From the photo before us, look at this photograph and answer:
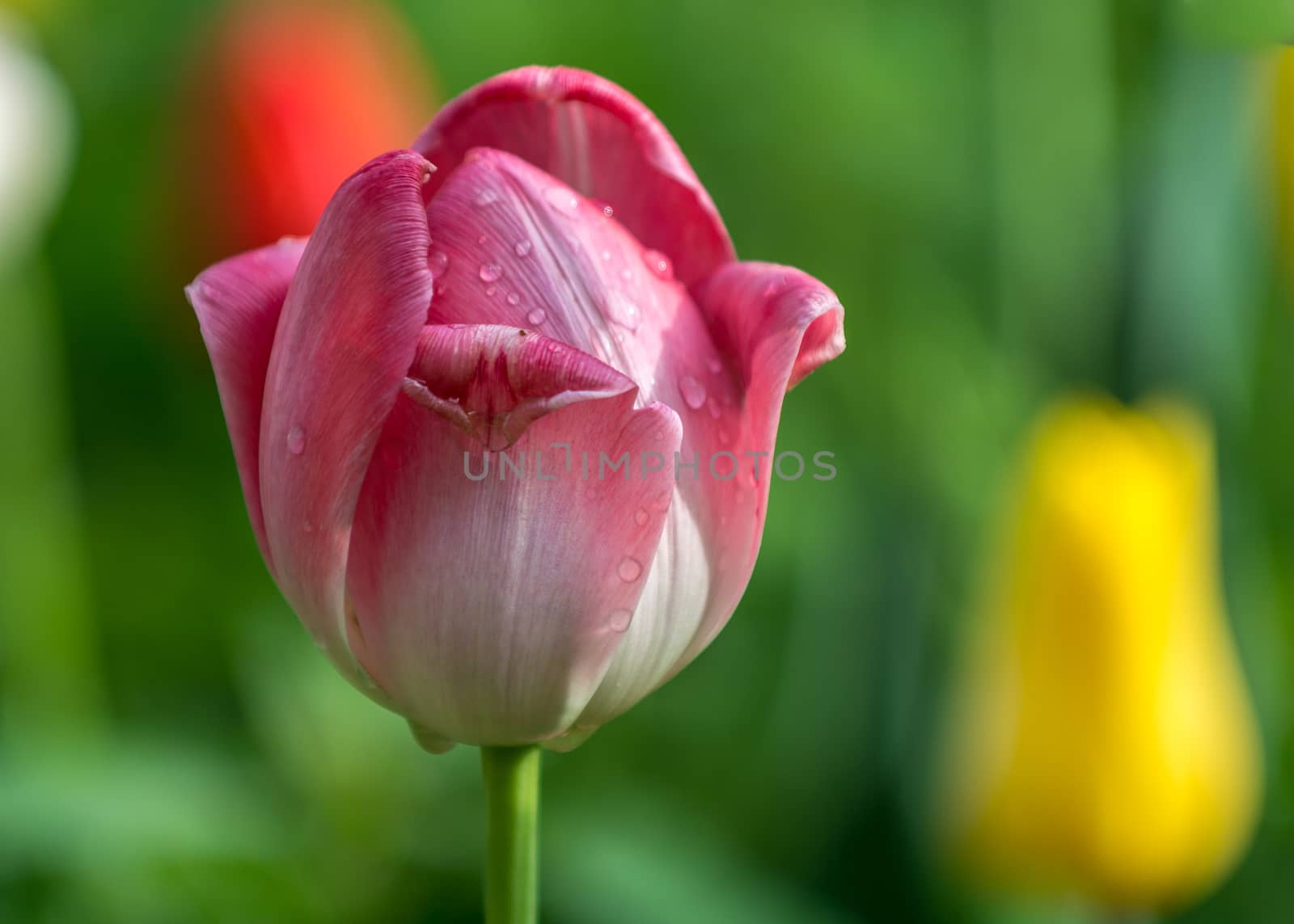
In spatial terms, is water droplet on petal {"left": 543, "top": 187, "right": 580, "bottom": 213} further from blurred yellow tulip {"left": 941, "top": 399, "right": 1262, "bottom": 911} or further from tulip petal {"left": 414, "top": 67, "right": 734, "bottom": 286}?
blurred yellow tulip {"left": 941, "top": 399, "right": 1262, "bottom": 911}

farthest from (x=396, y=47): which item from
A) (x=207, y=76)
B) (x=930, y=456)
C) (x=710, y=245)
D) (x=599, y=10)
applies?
(x=710, y=245)

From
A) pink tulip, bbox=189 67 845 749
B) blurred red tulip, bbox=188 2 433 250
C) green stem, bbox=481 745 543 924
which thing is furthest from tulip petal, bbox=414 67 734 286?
blurred red tulip, bbox=188 2 433 250

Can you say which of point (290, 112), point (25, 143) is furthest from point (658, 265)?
point (25, 143)

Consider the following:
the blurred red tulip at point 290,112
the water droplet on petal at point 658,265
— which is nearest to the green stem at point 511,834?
the water droplet on petal at point 658,265

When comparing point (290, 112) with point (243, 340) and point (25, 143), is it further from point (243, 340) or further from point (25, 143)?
point (243, 340)

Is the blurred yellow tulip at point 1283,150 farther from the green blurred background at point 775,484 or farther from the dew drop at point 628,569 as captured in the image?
→ the dew drop at point 628,569

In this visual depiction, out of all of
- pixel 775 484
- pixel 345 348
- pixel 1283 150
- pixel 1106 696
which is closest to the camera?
pixel 345 348
